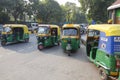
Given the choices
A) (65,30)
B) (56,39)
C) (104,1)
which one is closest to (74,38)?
(65,30)

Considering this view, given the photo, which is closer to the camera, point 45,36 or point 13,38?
point 45,36

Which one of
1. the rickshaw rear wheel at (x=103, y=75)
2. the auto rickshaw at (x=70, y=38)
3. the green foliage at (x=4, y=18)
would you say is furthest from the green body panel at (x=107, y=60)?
the green foliage at (x=4, y=18)

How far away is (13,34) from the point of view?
20.1 m

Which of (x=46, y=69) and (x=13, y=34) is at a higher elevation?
(x=13, y=34)

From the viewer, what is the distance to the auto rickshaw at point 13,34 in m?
19.4

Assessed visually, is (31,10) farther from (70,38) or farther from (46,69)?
(46,69)

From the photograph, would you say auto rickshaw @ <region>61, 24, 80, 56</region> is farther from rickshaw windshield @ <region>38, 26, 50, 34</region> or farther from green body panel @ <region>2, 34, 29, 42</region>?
green body panel @ <region>2, 34, 29, 42</region>

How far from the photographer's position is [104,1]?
31.8 meters

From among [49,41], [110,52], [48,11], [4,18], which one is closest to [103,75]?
[110,52]

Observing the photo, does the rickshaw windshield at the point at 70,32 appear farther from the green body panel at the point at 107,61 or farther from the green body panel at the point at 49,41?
the green body panel at the point at 107,61

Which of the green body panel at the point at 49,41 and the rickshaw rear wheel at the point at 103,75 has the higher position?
the green body panel at the point at 49,41

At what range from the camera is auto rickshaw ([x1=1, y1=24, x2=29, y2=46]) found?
19.4 m

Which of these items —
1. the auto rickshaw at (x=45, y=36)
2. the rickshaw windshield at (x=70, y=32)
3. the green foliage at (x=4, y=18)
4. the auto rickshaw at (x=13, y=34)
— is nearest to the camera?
the rickshaw windshield at (x=70, y=32)

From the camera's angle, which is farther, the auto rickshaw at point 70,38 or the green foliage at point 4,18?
the green foliage at point 4,18
